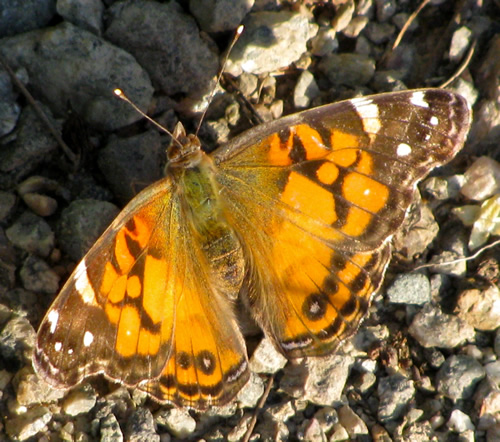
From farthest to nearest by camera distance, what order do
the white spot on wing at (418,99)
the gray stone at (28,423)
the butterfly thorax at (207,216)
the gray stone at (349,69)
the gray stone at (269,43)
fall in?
the gray stone at (349,69) < the gray stone at (269,43) < the butterfly thorax at (207,216) < the gray stone at (28,423) < the white spot on wing at (418,99)

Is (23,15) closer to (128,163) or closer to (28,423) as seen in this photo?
(128,163)

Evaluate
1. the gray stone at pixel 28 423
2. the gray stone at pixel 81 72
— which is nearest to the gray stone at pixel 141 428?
the gray stone at pixel 28 423

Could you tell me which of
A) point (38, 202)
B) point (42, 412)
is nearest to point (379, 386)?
point (42, 412)

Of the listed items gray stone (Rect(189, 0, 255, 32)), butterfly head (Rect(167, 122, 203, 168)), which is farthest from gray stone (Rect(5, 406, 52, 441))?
gray stone (Rect(189, 0, 255, 32))

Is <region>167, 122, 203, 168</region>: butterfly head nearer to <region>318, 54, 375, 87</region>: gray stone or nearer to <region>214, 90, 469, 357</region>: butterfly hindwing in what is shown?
<region>214, 90, 469, 357</region>: butterfly hindwing

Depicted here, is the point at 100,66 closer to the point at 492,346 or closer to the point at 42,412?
the point at 42,412

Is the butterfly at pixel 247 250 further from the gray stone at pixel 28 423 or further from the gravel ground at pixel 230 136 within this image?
the gray stone at pixel 28 423

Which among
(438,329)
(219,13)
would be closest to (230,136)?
(219,13)
